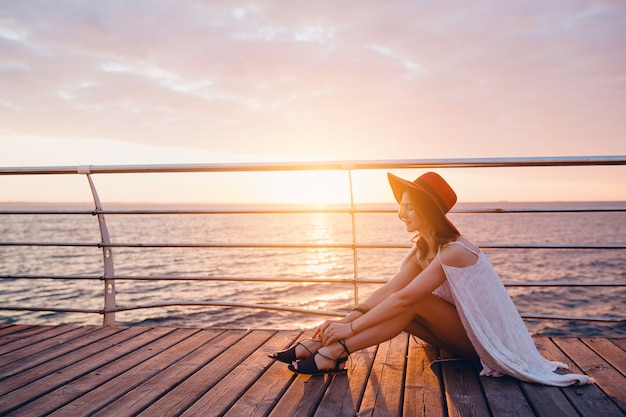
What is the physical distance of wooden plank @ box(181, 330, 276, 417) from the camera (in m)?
1.91

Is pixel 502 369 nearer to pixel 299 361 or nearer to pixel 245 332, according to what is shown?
pixel 299 361

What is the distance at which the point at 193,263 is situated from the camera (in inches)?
1047

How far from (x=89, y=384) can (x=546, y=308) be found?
52.5 ft

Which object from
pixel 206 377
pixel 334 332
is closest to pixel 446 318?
pixel 334 332

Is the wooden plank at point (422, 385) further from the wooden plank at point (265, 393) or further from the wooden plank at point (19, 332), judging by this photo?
the wooden plank at point (19, 332)

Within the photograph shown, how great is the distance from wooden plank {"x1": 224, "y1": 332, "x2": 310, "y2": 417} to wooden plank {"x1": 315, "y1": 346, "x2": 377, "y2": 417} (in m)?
0.20

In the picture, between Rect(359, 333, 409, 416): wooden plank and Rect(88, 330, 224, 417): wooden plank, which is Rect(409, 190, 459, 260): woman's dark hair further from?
Rect(88, 330, 224, 417): wooden plank

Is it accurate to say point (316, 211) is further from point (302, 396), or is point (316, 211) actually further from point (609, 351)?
point (609, 351)

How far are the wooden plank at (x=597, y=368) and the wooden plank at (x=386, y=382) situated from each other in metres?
0.85

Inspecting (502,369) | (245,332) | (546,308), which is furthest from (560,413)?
(546,308)

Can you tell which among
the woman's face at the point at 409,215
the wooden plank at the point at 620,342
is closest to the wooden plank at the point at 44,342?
the woman's face at the point at 409,215

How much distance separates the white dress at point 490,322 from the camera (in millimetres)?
2250

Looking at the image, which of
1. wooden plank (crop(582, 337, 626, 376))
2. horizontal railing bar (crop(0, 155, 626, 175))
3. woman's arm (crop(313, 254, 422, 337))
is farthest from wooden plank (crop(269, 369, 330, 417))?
wooden plank (crop(582, 337, 626, 376))

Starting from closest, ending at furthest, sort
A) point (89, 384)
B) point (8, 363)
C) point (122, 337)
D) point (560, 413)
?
1. point (560, 413)
2. point (89, 384)
3. point (8, 363)
4. point (122, 337)
